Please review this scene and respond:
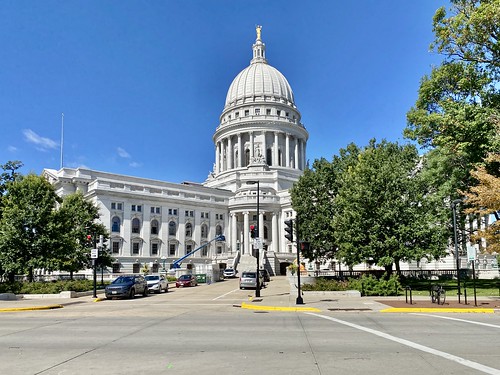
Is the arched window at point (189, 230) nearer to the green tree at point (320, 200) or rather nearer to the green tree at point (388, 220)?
the green tree at point (320, 200)

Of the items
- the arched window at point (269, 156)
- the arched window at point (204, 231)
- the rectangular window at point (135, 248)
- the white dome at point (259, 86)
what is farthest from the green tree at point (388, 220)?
the white dome at point (259, 86)

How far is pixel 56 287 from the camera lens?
33.9 meters

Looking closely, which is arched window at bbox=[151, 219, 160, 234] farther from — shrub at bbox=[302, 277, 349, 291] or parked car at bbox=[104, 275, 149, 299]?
shrub at bbox=[302, 277, 349, 291]

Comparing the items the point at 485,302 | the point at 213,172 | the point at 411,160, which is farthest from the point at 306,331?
the point at 213,172

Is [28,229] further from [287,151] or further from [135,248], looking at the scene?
[287,151]

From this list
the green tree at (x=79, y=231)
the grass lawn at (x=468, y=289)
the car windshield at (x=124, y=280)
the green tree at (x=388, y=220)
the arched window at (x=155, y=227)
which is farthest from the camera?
the arched window at (x=155, y=227)

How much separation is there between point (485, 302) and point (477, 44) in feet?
55.2

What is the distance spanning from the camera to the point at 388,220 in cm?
3284

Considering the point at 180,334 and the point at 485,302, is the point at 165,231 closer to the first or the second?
the point at 485,302

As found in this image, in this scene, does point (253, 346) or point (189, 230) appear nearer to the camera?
point (253, 346)

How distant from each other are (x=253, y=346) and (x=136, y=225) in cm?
7237

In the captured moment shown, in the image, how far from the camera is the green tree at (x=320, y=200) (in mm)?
45656

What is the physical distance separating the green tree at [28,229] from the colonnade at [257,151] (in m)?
70.9

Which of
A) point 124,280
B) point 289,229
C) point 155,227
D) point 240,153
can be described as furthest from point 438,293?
point 240,153
